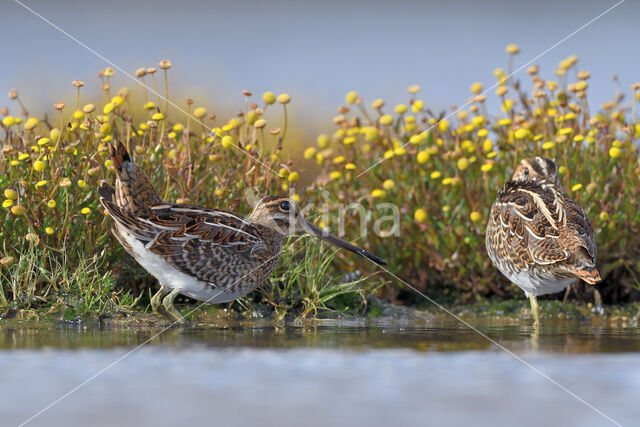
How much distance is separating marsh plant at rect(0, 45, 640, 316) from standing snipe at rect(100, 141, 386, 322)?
2.09 feet

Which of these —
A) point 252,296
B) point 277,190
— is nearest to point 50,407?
point 252,296

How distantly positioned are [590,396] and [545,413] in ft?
1.74

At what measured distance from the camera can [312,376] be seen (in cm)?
509

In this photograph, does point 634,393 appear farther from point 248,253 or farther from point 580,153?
point 580,153

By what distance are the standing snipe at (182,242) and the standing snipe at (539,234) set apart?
227cm

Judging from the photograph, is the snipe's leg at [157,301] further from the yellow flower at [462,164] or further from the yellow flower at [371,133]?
the yellow flower at [462,164]

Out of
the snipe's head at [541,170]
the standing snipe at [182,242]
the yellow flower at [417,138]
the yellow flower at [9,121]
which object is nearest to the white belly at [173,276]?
the standing snipe at [182,242]

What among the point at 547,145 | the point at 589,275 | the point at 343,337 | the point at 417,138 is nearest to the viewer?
the point at 343,337

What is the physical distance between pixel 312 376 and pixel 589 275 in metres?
3.12

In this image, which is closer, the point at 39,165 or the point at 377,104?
the point at 39,165

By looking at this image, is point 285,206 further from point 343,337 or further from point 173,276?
point 343,337

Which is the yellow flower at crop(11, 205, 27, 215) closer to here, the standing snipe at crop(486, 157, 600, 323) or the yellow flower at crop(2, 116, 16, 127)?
the yellow flower at crop(2, 116, 16, 127)

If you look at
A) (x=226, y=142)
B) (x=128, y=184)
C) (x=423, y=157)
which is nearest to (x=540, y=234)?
(x=423, y=157)

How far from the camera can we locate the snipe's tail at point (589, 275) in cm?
709
